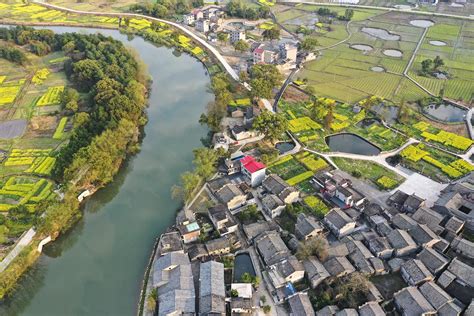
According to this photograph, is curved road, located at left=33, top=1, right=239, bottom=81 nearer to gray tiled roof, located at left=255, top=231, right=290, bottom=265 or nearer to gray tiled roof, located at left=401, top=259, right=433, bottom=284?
gray tiled roof, located at left=255, top=231, right=290, bottom=265

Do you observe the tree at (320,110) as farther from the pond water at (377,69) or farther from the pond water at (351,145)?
the pond water at (377,69)

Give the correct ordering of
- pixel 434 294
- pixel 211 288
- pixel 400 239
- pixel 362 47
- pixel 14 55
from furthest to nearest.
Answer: pixel 362 47, pixel 14 55, pixel 400 239, pixel 211 288, pixel 434 294

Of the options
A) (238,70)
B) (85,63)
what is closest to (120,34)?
(85,63)

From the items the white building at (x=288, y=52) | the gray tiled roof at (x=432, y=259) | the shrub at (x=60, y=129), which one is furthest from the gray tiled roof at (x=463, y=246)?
the shrub at (x=60, y=129)

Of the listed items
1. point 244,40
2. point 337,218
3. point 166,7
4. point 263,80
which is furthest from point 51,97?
point 337,218

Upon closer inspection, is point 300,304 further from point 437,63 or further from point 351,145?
point 437,63

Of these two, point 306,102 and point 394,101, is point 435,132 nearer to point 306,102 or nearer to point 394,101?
point 394,101
